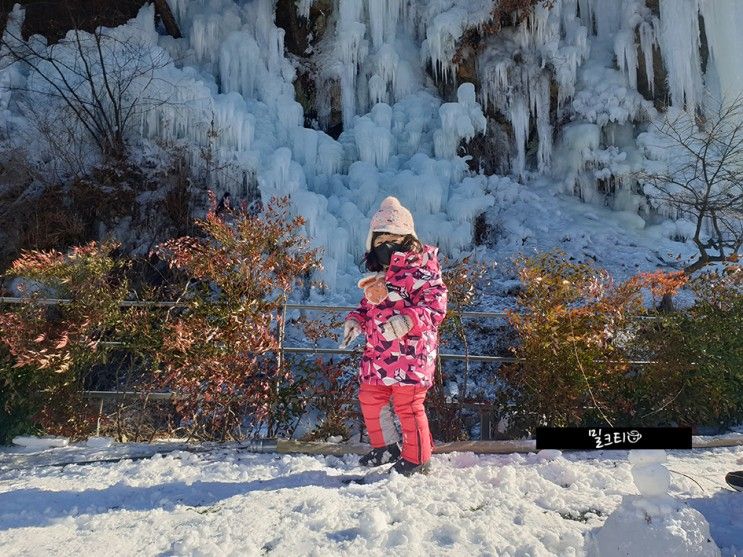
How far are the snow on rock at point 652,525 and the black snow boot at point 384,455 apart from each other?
146 centimetres

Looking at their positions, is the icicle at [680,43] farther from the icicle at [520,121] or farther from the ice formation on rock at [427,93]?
the icicle at [520,121]

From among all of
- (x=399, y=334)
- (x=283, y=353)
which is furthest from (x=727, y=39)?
(x=399, y=334)

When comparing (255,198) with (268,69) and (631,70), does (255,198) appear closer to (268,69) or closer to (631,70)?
(268,69)

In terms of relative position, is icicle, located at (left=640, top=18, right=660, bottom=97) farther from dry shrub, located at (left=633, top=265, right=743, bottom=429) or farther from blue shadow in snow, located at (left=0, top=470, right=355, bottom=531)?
blue shadow in snow, located at (left=0, top=470, right=355, bottom=531)

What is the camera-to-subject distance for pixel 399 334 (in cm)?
297

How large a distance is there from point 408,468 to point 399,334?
2.40ft

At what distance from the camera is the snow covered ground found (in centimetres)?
231

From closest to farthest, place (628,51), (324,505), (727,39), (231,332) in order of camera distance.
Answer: (324,505), (231,332), (727,39), (628,51)

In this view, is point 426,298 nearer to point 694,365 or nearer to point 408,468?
point 408,468

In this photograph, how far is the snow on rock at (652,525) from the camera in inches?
Answer: 70.3

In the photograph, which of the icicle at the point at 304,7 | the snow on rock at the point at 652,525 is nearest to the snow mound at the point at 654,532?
the snow on rock at the point at 652,525

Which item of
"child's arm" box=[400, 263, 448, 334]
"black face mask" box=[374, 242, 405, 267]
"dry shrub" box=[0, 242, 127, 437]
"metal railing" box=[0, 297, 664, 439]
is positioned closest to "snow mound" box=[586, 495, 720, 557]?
"child's arm" box=[400, 263, 448, 334]

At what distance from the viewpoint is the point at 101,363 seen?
14.3 feet

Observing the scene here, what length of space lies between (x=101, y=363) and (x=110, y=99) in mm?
9288
